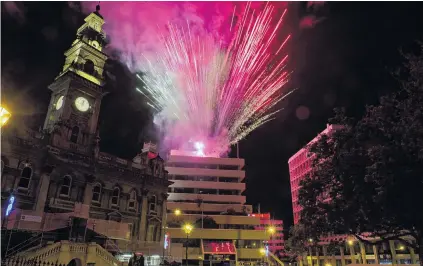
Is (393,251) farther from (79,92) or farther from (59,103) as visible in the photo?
(59,103)

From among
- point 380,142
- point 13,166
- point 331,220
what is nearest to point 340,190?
point 331,220

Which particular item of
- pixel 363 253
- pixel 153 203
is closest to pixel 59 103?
pixel 153 203

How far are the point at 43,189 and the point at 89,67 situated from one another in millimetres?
16690

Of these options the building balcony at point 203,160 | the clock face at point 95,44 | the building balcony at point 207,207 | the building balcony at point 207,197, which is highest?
the clock face at point 95,44

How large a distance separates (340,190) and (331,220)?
1980 millimetres

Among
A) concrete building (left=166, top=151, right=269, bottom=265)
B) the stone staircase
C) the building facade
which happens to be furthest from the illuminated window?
concrete building (left=166, top=151, right=269, bottom=265)

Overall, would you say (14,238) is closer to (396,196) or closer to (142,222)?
(142,222)

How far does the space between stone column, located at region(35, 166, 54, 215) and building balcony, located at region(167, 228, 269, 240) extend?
98.4 feet

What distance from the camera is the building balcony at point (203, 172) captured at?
70688 mm

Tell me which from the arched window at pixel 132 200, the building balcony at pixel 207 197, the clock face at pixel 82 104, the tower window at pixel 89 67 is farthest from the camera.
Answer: the building balcony at pixel 207 197

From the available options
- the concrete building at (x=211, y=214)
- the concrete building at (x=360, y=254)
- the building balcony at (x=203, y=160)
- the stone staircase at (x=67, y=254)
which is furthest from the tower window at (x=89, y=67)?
the building balcony at (x=203, y=160)

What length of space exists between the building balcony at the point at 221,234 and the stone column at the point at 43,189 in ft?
98.4

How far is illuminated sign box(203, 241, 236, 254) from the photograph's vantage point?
2176 inches

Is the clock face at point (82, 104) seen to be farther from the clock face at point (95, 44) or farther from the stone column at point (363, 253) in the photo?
the stone column at point (363, 253)
